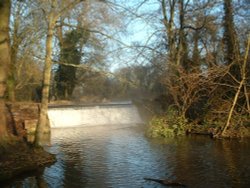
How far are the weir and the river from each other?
7.67 metres

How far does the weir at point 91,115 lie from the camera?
83.0 feet

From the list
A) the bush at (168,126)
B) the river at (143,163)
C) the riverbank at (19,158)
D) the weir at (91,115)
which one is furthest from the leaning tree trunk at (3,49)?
the weir at (91,115)

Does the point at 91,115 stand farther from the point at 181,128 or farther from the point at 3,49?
the point at 3,49

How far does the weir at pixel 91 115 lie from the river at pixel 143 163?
25.2 ft

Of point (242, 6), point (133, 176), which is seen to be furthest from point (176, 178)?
point (242, 6)

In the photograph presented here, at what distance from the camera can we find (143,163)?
12.2 m

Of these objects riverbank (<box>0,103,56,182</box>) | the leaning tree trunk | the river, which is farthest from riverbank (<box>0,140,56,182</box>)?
the leaning tree trunk

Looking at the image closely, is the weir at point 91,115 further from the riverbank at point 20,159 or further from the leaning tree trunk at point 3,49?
the leaning tree trunk at point 3,49

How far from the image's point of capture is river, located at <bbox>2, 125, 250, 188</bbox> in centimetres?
995

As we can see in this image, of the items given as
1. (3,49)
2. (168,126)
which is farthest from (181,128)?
(3,49)

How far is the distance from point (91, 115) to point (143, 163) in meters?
14.6

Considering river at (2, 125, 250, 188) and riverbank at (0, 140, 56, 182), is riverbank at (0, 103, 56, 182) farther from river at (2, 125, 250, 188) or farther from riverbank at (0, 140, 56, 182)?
river at (2, 125, 250, 188)

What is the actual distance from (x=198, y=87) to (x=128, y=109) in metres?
9.99

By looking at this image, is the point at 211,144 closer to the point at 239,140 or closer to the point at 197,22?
the point at 239,140
